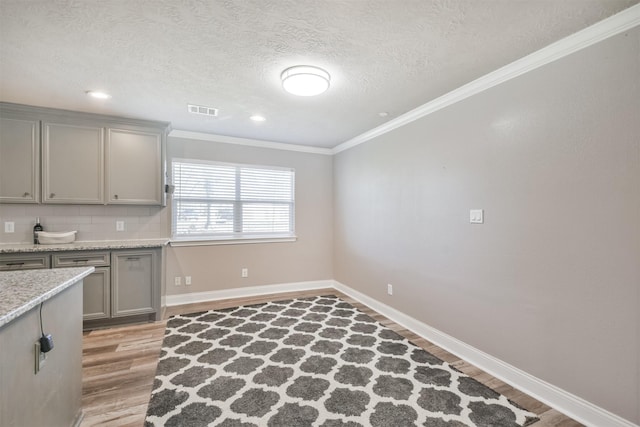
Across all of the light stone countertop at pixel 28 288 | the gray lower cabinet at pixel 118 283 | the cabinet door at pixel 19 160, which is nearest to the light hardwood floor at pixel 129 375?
the gray lower cabinet at pixel 118 283

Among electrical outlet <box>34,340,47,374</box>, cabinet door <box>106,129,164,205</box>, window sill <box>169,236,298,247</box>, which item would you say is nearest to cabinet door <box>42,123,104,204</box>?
cabinet door <box>106,129,164,205</box>

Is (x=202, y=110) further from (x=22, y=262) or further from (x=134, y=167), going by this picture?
(x=22, y=262)

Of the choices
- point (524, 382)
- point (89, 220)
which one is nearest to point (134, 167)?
point (89, 220)

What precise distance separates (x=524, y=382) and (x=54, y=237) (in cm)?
485

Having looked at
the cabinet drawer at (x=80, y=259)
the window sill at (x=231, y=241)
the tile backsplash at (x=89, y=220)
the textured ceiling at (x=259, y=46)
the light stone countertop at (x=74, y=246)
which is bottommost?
the cabinet drawer at (x=80, y=259)

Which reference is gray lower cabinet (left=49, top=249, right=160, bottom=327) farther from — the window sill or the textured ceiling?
the textured ceiling

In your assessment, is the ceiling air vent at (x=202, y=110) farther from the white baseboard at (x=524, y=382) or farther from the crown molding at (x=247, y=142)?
the white baseboard at (x=524, y=382)

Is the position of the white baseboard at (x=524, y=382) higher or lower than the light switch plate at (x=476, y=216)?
lower

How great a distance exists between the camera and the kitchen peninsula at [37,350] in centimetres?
110

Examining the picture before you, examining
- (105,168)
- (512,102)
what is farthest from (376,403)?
(105,168)

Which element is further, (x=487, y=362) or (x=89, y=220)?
(x=89, y=220)

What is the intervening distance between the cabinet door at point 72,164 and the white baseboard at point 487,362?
67.4 inches

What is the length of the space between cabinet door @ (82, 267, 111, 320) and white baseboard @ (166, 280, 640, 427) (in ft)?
2.86

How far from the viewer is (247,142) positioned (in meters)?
4.53
